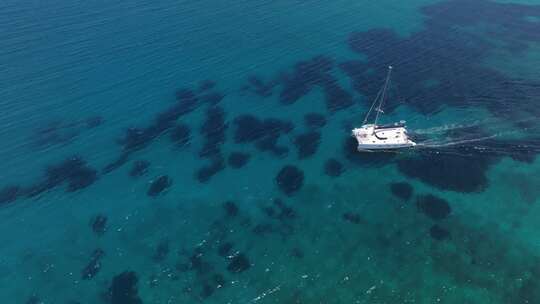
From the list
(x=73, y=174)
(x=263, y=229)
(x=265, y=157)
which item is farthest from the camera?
(x=265, y=157)

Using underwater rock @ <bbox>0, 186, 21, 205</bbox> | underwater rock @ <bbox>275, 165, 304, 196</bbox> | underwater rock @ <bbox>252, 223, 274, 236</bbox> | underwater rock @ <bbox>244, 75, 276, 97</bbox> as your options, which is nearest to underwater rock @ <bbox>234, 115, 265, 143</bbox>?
underwater rock @ <bbox>244, 75, 276, 97</bbox>

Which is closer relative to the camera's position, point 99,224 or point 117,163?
point 99,224

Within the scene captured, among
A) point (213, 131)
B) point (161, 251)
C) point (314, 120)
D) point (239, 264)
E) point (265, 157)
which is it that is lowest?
point (239, 264)

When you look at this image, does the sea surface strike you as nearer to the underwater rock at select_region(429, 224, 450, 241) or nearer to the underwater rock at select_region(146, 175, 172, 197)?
the underwater rock at select_region(429, 224, 450, 241)

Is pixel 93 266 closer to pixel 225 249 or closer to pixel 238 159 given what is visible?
pixel 225 249

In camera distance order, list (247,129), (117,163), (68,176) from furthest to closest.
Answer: (247,129), (117,163), (68,176)

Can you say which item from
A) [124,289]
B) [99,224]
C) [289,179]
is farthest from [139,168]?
[289,179]

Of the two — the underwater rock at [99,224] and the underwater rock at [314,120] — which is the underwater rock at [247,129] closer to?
the underwater rock at [314,120]

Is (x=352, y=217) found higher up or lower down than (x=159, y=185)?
lower down
